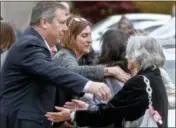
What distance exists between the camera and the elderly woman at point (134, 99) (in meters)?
5.00

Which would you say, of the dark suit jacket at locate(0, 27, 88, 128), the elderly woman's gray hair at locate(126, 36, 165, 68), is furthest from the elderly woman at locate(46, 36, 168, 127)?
the dark suit jacket at locate(0, 27, 88, 128)

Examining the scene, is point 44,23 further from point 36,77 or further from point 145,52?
point 145,52

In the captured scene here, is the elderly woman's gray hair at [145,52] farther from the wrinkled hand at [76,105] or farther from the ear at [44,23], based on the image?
the ear at [44,23]

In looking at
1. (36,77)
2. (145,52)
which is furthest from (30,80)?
(145,52)

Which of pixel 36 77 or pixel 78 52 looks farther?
pixel 78 52

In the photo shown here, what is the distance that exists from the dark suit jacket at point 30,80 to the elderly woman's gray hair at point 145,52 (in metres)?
0.74

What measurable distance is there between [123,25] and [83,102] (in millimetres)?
5102

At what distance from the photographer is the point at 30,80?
4.87 metres

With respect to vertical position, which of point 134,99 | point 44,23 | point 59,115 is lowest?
point 59,115

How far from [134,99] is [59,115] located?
57 cm

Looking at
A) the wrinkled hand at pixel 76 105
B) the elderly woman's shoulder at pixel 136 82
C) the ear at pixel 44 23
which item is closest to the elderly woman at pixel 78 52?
the wrinkled hand at pixel 76 105

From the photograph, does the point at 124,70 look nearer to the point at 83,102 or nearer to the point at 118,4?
the point at 83,102

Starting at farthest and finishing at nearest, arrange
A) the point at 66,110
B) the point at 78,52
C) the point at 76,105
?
1. the point at 78,52
2. the point at 76,105
3. the point at 66,110

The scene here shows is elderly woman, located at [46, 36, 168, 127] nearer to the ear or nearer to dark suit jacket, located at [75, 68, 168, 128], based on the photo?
dark suit jacket, located at [75, 68, 168, 128]
